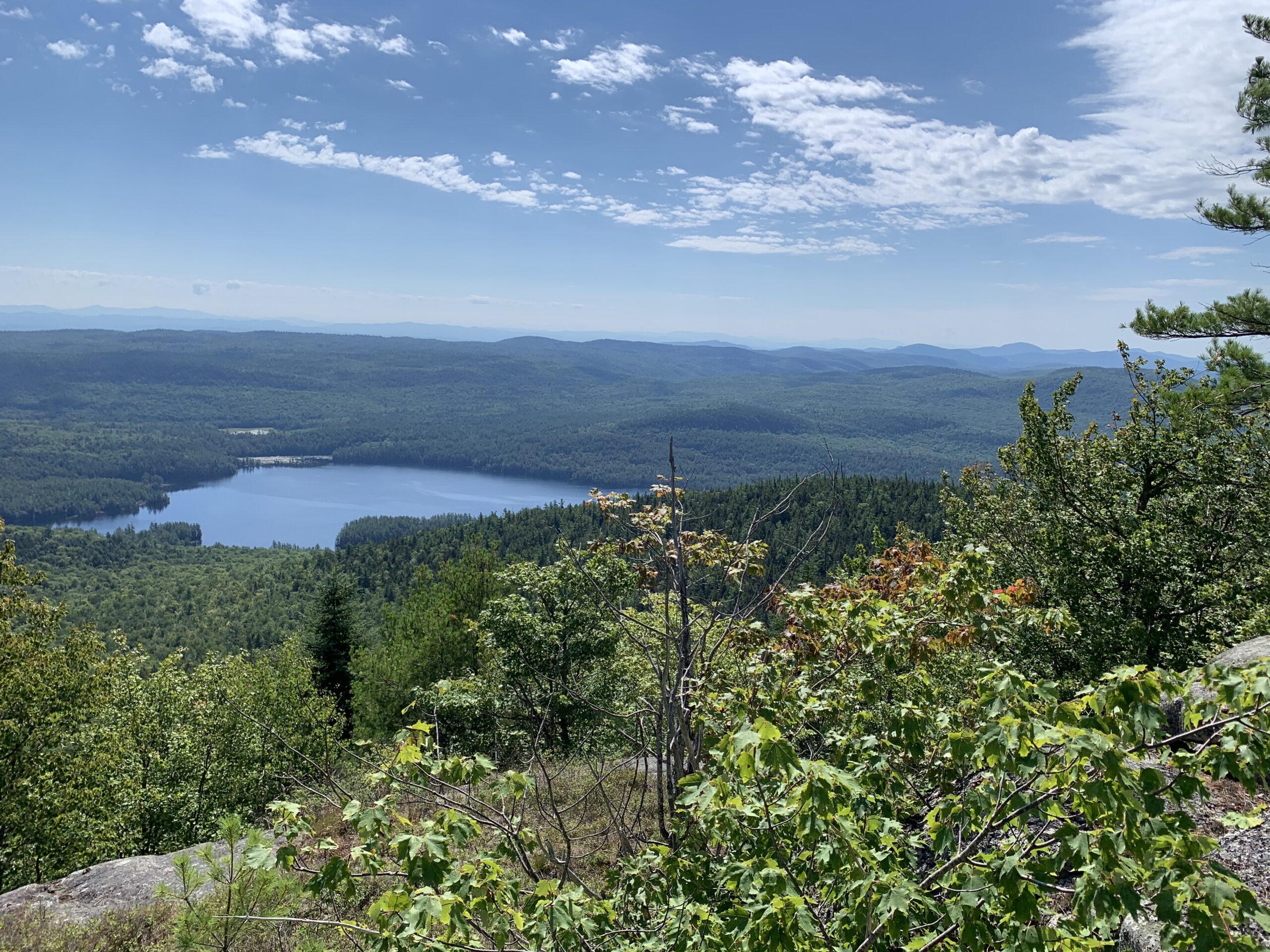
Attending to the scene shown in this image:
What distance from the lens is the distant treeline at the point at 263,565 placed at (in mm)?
79750

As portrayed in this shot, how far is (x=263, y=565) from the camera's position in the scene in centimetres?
12119

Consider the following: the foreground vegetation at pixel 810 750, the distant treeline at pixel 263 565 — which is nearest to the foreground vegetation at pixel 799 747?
the foreground vegetation at pixel 810 750

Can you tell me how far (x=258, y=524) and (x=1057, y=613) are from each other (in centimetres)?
22047

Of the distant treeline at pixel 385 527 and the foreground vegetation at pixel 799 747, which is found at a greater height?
the foreground vegetation at pixel 799 747

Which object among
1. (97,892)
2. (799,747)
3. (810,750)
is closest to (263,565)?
(97,892)

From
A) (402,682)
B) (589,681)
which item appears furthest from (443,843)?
(402,682)

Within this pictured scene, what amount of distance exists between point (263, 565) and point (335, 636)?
4230 inches

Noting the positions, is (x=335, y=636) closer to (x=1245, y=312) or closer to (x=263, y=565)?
(x=1245, y=312)

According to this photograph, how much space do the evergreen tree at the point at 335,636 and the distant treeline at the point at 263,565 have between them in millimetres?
33750

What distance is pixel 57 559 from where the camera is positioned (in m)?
130

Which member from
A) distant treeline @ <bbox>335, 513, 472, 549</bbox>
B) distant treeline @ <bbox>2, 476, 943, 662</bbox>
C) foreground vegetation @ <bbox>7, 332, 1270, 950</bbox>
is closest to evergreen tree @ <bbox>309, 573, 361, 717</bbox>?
foreground vegetation @ <bbox>7, 332, 1270, 950</bbox>

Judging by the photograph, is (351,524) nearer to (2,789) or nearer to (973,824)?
(2,789)

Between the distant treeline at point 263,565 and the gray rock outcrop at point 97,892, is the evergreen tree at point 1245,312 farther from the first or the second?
the distant treeline at point 263,565

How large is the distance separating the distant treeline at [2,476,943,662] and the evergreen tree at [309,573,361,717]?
33750 millimetres
